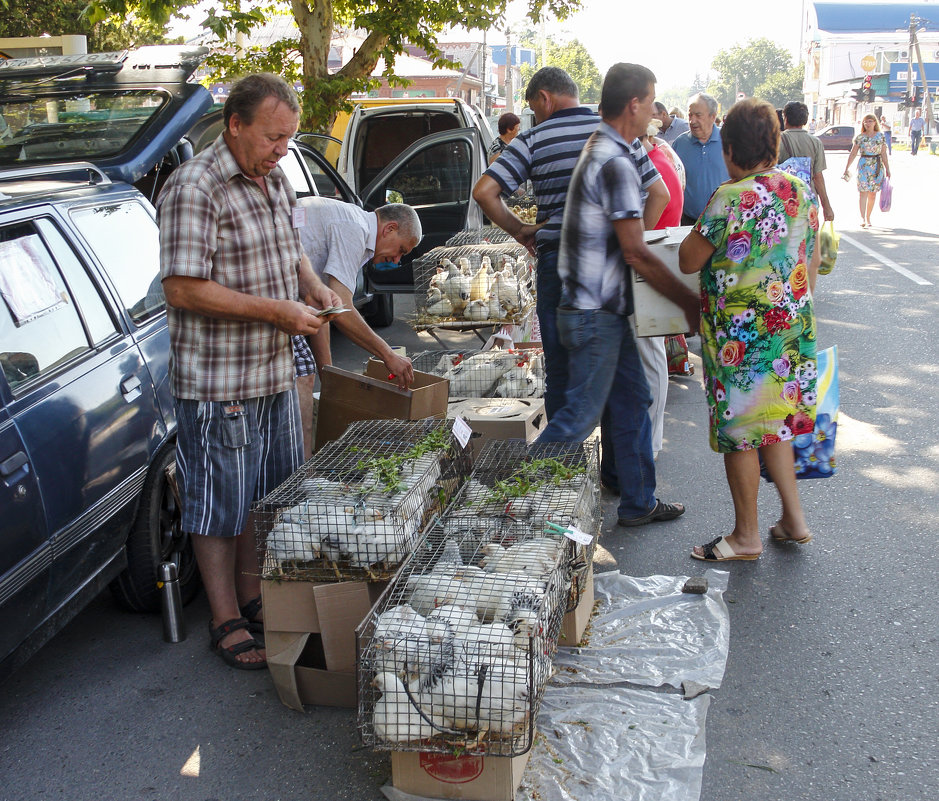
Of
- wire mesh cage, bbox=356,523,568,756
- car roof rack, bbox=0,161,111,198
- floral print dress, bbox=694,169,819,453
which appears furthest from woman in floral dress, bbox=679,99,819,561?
car roof rack, bbox=0,161,111,198

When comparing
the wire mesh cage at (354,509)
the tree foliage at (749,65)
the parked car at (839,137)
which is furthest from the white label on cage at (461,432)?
the tree foliage at (749,65)

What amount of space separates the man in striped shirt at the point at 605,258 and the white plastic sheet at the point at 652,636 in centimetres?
78

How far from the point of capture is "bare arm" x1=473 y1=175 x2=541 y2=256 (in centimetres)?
519

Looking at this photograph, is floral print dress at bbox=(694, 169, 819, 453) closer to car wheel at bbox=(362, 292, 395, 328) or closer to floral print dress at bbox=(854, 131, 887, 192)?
car wheel at bbox=(362, 292, 395, 328)

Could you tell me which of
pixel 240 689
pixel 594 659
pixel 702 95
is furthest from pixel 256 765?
pixel 702 95

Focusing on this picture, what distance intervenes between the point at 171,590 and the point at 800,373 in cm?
292

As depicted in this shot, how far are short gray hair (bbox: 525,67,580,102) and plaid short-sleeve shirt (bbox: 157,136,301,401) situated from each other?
1.99 metres

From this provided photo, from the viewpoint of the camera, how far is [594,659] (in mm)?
3666

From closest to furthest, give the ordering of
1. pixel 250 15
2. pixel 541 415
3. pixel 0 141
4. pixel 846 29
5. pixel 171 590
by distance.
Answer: pixel 171 590
pixel 541 415
pixel 0 141
pixel 250 15
pixel 846 29

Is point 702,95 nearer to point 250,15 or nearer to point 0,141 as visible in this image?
point 0,141

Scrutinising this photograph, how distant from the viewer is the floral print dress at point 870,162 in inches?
590

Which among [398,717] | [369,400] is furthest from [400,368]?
[398,717]

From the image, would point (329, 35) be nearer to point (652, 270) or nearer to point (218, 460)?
point (652, 270)

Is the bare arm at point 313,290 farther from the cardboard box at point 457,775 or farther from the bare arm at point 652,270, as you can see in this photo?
the cardboard box at point 457,775
